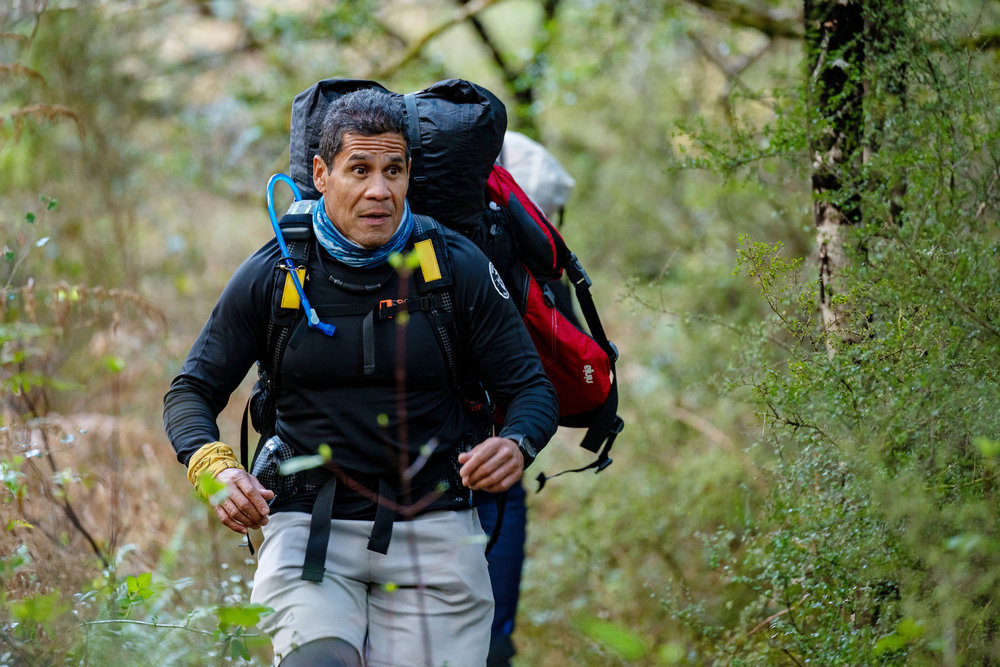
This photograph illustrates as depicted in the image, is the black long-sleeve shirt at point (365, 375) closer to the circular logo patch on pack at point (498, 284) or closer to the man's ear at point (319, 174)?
the circular logo patch on pack at point (498, 284)

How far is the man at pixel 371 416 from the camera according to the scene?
2.80 metres

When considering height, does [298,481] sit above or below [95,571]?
above

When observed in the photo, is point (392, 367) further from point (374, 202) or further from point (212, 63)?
point (212, 63)

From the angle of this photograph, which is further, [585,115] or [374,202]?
[585,115]

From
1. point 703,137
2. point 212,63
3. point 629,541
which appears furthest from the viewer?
point 212,63

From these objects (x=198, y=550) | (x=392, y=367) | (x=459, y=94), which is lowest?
(x=198, y=550)

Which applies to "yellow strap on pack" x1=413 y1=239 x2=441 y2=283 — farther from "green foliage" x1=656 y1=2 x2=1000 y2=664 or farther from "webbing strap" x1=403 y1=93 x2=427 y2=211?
"green foliage" x1=656 y1=2 x2=1000 y2=664

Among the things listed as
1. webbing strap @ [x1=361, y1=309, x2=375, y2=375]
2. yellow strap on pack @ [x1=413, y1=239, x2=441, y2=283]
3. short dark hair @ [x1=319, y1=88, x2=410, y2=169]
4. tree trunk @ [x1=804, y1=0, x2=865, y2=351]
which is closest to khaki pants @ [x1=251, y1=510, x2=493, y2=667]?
webbing strap @ [x1=361, y1=309, x2=375, y2=375]

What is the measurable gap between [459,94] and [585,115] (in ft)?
23.4

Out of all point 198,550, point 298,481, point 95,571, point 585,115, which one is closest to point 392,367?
point 298,481

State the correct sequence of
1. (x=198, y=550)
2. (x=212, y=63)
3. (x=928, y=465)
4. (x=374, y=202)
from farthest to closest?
(x=212, y=63) → (x=198, y=550) → (x=374, y=202) → (x=928, y=465)

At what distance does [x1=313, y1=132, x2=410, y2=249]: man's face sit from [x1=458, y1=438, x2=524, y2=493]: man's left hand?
2.50 feet

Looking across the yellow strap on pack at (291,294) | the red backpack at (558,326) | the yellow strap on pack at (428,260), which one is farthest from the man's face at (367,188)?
the red backpack at (558,326)

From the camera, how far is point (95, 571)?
4141 mm
